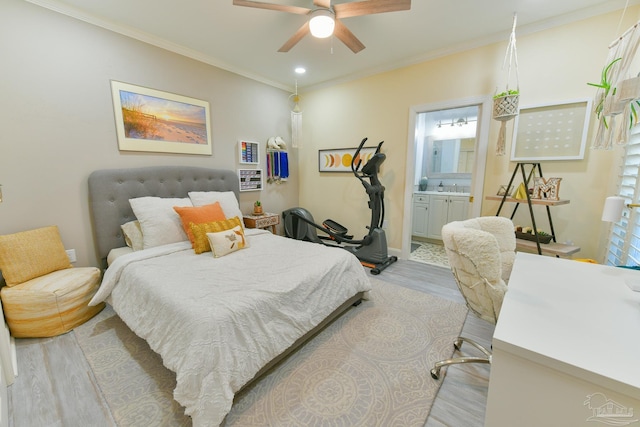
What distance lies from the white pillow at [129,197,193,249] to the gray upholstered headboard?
174mm

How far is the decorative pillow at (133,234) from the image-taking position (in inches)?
95.3

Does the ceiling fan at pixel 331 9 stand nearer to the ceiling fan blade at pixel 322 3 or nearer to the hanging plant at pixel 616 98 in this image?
the ceiling fan blade at pixel 322 3

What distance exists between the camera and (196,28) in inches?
99.2

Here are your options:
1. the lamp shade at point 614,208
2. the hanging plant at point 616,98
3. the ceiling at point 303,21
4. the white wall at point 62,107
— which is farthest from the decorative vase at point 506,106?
the white wall at point 62,107

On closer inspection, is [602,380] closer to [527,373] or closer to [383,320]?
[527,373]

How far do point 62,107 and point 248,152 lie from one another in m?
1.94

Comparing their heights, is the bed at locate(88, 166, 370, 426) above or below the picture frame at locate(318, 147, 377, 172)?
below

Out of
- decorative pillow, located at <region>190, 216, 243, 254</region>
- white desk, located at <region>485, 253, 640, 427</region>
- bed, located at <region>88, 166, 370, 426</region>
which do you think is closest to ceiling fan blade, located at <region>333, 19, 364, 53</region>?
bed, located at <region>88, 166, 370, 426</region>

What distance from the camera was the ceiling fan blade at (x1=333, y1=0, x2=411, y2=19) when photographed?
1.76m

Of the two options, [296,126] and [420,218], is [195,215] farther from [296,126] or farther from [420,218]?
[420,218]

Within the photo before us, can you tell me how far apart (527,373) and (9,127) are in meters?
3.57

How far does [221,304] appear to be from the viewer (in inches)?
54.7

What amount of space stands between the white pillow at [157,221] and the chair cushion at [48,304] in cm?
56

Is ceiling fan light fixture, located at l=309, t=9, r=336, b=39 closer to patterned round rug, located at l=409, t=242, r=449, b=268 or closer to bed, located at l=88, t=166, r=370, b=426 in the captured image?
bed, located at l=88, t=166, r=370, b=426
